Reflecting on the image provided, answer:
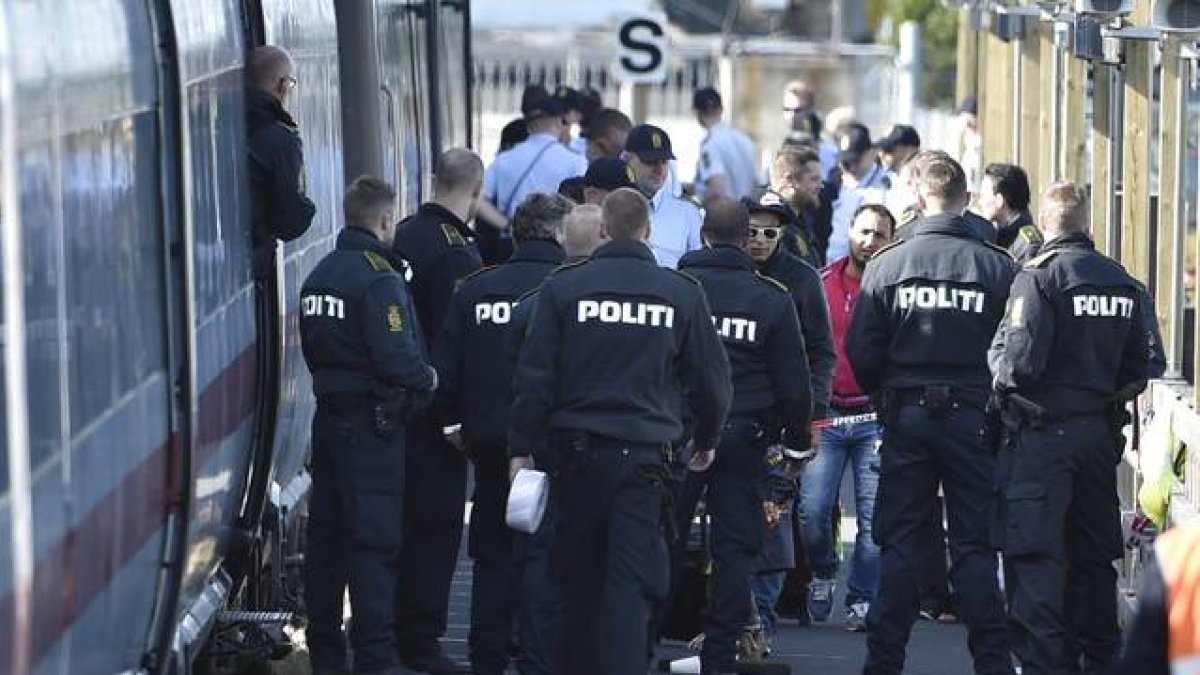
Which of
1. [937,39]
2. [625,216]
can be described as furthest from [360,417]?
[937,39]

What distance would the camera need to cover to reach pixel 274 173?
10352 millimetres

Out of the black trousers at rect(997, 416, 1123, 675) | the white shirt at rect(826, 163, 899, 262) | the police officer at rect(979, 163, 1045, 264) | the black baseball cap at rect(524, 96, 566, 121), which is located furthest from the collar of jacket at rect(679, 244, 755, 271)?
the black baseball cap at rect(524, 96, 566, 121)

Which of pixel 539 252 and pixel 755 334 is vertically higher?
pixel 539 252

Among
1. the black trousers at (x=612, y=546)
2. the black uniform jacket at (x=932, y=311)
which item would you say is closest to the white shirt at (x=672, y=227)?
the black uniform jacket at (x=932, y=311)

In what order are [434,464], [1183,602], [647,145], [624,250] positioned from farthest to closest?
1. [647,145]
2. [434,464]
3. [624,250]
4. [1183,602]

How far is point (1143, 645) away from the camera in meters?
4.59

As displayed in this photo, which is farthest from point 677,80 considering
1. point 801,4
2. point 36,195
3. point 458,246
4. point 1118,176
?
point 36,195

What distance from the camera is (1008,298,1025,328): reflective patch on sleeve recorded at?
34.7 feet

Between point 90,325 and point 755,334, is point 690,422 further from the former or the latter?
point 90,325

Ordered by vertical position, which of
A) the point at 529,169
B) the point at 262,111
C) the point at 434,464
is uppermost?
the point at 262,111

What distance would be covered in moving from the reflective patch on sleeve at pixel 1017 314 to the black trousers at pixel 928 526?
0.42m

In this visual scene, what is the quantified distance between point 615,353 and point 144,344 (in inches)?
97.8

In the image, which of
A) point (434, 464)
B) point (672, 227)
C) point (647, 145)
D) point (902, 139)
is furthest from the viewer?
point (902, 139)

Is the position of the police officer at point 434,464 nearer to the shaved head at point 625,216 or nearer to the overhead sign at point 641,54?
the shaved head at point 625,216
